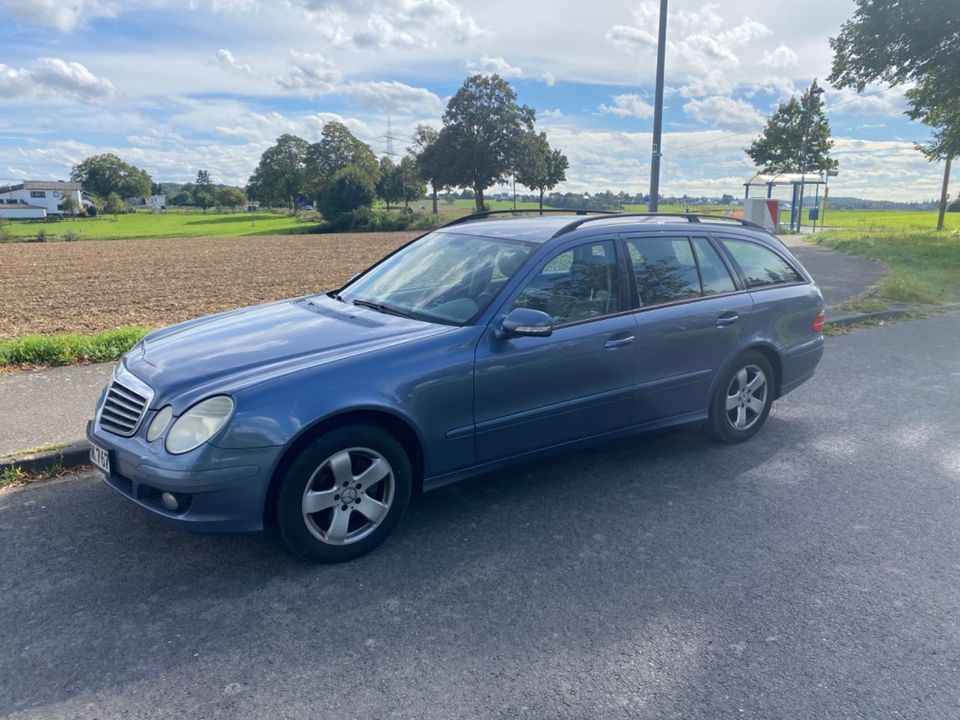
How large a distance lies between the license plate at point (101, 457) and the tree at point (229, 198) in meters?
108

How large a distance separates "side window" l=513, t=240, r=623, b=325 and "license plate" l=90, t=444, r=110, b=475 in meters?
2.27

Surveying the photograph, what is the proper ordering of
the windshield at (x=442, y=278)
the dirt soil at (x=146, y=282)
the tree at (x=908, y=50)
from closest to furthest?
1. the windshield at (x=442, y=278)
2. the dirt soil at (x=146, y=282)
3. the tree at (x=908, y=50)

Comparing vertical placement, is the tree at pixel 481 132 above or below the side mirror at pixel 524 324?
above

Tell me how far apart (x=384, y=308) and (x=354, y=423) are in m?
1.10

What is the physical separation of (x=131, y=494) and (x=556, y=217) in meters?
3.25

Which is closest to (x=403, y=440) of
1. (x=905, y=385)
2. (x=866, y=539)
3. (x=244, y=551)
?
(x=244, y=551)

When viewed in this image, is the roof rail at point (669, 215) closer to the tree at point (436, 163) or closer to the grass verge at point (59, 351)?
the grass verge at point (59, 351)

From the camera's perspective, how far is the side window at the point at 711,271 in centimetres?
520

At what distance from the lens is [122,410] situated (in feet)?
12.2

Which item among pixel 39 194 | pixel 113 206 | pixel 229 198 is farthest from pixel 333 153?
pixel 39 194

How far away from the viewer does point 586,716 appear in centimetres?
260

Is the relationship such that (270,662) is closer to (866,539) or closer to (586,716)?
(586,716)

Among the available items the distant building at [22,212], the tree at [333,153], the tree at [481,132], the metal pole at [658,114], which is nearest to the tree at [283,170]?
the tree at [333,153]

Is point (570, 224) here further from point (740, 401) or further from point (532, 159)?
point (532, 159)
